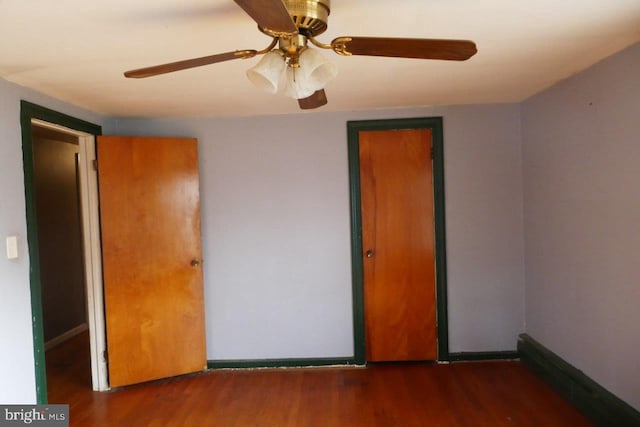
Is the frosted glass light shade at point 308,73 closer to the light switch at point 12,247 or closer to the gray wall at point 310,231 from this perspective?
the light switch at point 12,247

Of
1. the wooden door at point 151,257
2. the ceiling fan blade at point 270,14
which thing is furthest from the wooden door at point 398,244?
the ceiling fan blade at point 270,14

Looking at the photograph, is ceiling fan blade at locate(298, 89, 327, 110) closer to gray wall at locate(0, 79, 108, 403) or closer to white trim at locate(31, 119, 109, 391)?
gray wall at locate(0, 79, 108, 403)

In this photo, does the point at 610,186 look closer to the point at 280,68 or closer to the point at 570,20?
the point at 570,20

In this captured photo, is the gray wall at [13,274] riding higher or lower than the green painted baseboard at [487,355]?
higher

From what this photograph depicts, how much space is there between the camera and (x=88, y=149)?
115 inches

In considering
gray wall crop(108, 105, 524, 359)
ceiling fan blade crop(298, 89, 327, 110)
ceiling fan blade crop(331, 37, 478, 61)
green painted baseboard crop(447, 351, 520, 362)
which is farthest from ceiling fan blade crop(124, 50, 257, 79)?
green painted baseboard crop(447, 351, 520, 362)

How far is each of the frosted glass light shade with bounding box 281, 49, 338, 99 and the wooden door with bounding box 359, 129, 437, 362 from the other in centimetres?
194

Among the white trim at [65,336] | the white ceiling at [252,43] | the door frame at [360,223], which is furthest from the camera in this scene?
the white trim at [65,336]

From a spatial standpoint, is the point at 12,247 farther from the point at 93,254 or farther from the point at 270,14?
the point at 270,14

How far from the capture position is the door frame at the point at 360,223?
3.21 metres

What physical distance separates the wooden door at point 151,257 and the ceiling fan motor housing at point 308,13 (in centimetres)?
209

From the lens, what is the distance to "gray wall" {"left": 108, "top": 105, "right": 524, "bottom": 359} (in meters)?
3.21

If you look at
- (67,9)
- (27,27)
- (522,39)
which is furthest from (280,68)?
(522,39)

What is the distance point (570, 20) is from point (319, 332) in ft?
8.83
